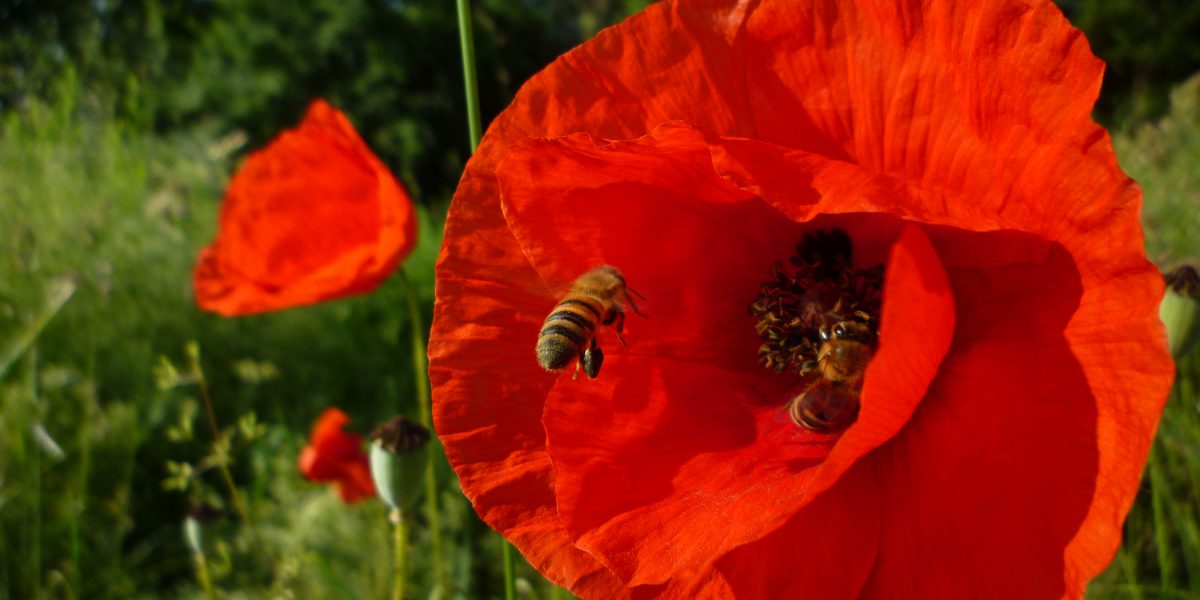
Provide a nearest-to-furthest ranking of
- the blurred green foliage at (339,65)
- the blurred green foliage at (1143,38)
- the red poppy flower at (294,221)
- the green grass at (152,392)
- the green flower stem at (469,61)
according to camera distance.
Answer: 1. the green flower stem at (469,61)
2. the red poppy flower at (294,221)
3. the green grass at (152,392)
4. the blurred green foliage at (339,65)
5. the blurred green foliage at (1143,38)

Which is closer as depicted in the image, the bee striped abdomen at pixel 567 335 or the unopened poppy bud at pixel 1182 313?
the bee striped abdomen at pixel 567 335

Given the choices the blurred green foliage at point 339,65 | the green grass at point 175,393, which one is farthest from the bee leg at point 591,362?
the blurred green foliage at point 339,65

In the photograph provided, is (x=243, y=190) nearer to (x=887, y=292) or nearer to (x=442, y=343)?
(x=442, y=343)

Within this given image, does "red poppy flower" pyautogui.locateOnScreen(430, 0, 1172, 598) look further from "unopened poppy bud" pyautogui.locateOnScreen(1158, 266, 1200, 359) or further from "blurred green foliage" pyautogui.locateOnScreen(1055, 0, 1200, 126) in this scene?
"blurred green foliage" pyautogui.locateOnScreen(1055, 0, 1200, 126)

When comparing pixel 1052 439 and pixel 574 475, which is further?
pixel 574 475

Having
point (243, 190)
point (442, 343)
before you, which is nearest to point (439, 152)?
point (243, 190)

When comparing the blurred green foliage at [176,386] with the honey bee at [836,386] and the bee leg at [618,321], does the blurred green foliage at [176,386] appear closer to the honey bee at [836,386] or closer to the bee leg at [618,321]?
the honey bee at [836,386]
